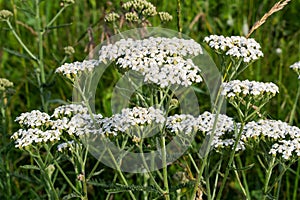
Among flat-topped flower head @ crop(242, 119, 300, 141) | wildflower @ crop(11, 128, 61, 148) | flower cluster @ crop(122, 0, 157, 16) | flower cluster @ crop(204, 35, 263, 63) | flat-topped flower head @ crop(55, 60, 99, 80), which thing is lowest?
flat-topped flower head @ crop(242, 119, 300, 141)

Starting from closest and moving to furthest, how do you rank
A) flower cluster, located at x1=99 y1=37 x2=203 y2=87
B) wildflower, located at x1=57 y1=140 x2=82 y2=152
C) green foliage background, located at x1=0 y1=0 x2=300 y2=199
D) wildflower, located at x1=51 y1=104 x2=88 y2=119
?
flower cluster, located at x1=99 y1=37 x2=203 y2=87, wildflower, located at x1=57 y1=140 x2=82 y2=152, wildflower, located at x1=51 y1=104 x2=88 y2=119, green foliage background, located at x1=0 y1=0 x2=300 y2=199

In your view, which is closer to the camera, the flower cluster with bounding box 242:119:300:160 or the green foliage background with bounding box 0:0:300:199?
the flower cluster with bounding box 242:119:300:160

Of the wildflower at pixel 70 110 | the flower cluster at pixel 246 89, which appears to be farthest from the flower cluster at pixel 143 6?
the flower cluster at pixel 246 89

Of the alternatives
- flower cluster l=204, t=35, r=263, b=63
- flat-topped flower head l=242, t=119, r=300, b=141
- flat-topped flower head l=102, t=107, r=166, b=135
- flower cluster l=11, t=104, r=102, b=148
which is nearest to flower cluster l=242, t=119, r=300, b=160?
flat-topped flower head l=242, t=119, r=300, b=141

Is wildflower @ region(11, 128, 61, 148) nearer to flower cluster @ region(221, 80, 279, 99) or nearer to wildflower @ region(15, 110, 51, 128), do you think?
wildflower @ region(15, 110, 51, 128)

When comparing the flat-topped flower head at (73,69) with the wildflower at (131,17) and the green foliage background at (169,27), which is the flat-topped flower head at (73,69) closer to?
the wildflower at (131,17)

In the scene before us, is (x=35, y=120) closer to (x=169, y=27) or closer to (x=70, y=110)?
(x=70, y=110)

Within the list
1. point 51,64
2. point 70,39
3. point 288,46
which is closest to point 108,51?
point 51,64
